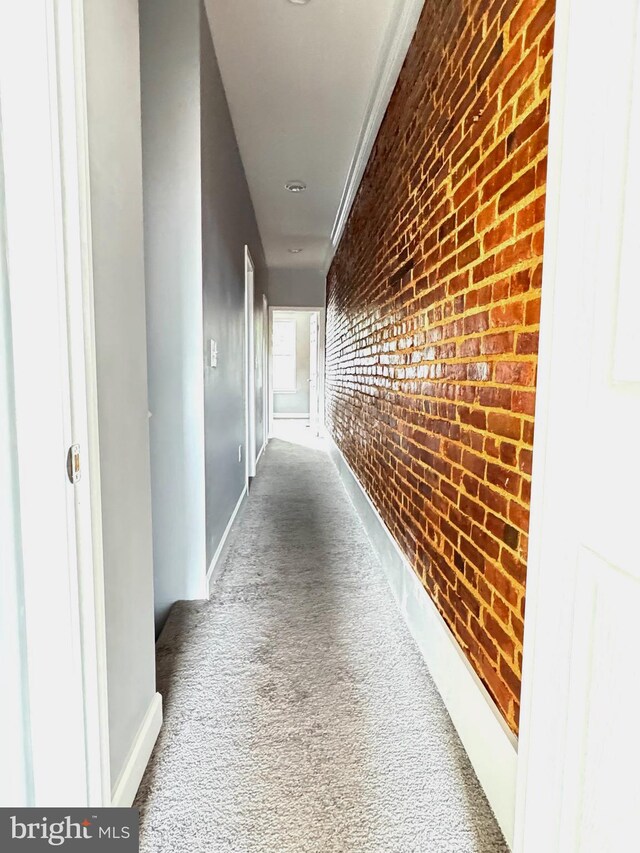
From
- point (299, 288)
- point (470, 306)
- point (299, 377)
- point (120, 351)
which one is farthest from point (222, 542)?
point (299, 377)

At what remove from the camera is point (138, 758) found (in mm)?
1184

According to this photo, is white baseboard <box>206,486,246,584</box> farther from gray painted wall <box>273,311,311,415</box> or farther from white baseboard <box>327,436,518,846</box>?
gray painted wall <box>273,311,311,415</box>

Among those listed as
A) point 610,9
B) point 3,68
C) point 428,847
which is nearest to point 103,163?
point 3,68

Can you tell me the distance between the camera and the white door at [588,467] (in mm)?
634

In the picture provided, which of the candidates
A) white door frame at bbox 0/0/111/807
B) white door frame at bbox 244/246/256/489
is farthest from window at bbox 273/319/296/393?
white door frame at bbox 0/0/111/807

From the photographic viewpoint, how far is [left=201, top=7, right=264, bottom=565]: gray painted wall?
218 centimetres

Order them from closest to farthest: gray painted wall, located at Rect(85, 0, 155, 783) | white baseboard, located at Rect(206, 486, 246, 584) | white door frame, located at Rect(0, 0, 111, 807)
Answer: white door frame, located at Rect(0, 0, 111, 807) < gray painted wall, located at Rect(85, 0, 155, 783) < white baseboard, located at Rect(206, 486, 246, 584)

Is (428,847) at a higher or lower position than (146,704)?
lower

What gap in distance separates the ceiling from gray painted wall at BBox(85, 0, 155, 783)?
1.27 meters

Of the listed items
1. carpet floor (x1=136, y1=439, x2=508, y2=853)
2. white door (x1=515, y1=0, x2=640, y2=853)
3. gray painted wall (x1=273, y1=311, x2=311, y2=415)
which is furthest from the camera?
gray painted wall (x1=273, y1=311, x2=311, y2=415)

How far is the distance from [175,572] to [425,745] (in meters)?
1.28

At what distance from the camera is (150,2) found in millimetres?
1940

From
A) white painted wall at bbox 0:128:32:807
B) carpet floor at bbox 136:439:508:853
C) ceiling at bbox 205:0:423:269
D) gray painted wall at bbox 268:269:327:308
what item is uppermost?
ceiling at bbox 205:0:423:269

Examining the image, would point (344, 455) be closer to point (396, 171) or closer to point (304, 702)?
point (396, 171)
